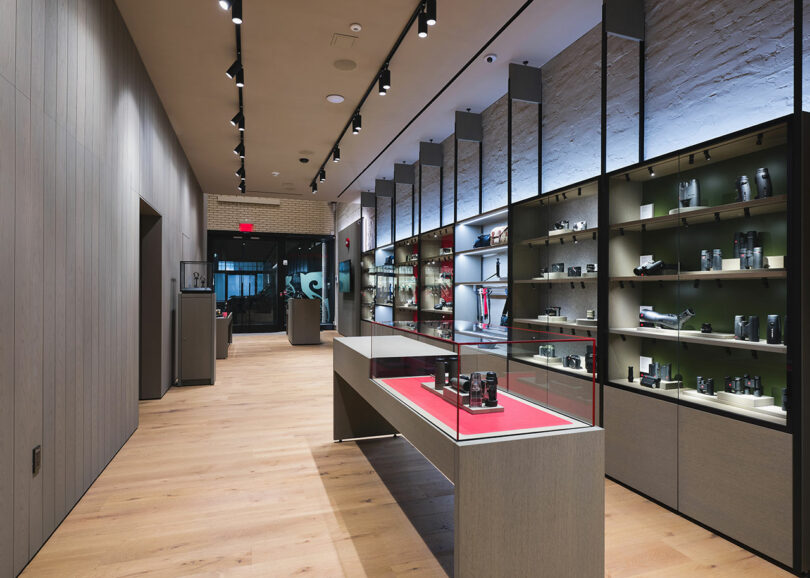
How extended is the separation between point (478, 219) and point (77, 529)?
4482mm

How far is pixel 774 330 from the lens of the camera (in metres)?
2.36

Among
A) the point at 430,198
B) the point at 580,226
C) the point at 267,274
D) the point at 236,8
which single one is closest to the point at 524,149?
the point at 580,226

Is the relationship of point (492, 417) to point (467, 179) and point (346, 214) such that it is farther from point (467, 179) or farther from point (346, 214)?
point (346, 214)

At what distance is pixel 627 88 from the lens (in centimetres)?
375

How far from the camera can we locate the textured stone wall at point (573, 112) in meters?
4.08

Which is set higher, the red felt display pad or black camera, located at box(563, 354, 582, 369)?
black camera, located at box(563, 354, 582, 369)

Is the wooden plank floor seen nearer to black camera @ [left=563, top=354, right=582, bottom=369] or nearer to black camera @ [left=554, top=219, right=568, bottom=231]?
black camera @ [left=563, top=354, right=582, bottom=369]

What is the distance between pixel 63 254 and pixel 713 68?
3965 mm

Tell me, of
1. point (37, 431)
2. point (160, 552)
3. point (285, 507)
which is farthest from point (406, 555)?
point (37, 431)

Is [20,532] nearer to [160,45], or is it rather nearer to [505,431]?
[505,431]

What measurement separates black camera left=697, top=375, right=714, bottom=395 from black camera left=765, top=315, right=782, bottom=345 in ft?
1.50

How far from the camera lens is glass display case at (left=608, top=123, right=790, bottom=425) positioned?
2.40 m

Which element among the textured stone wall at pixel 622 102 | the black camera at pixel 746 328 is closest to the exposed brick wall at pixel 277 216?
the textured stone wall at pixel 622 102

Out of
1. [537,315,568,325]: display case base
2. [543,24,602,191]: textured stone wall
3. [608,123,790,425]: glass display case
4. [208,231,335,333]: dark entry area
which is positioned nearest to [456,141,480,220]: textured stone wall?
[543,24,602,191]: textured stone wall
